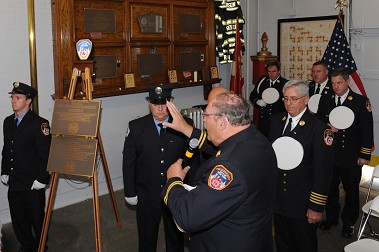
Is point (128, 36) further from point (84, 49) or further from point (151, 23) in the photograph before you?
point (84, 49)

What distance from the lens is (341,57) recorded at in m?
6.61

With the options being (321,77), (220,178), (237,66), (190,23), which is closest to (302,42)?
(237,66)

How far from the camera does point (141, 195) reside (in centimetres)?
365

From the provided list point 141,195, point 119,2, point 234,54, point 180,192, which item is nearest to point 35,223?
point 141,195

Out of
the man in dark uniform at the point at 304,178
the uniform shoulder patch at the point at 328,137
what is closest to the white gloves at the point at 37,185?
the man in dark uniform at the point at 304,178

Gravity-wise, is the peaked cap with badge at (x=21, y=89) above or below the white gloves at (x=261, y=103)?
above

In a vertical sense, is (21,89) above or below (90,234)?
above

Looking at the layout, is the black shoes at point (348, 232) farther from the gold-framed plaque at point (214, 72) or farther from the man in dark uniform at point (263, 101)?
the gold-framed plaque at point (214, 72)

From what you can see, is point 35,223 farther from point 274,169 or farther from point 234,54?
point 234,54

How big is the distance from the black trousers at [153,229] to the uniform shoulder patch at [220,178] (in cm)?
159

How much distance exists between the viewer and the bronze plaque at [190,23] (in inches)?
262

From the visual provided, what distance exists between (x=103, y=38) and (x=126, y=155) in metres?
2.52

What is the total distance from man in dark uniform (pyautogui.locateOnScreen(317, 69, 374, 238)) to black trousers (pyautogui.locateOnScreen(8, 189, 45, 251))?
313 cm

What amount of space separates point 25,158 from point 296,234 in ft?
8.34
